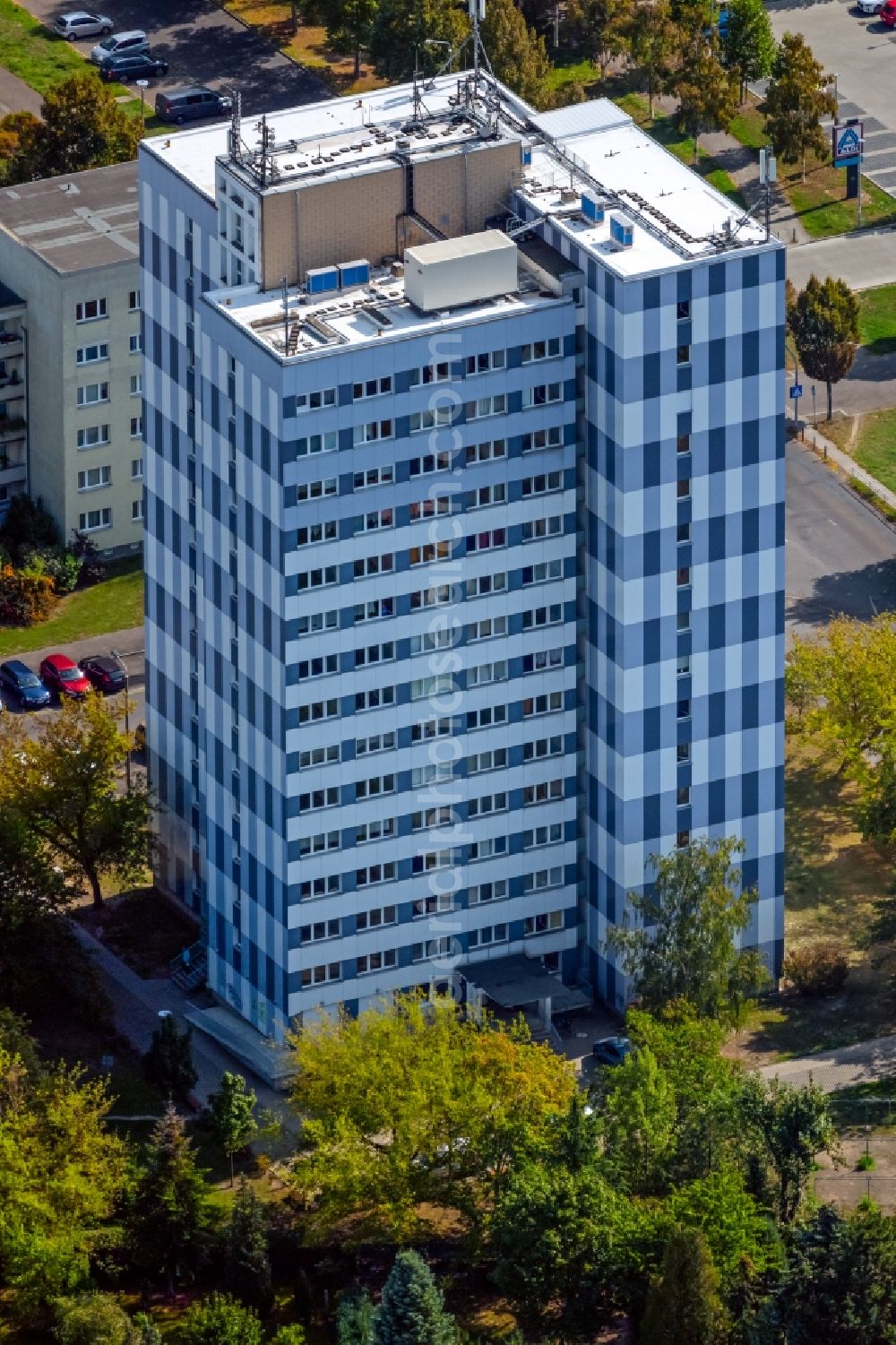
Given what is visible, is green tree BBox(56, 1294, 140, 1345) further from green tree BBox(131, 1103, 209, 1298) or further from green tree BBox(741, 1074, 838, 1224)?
green tree BBox(741, 1074, 838, 1224)

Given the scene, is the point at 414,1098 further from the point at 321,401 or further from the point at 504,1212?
the point at 321,401

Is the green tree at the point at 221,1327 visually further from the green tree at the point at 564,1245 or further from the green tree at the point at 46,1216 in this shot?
the green tree at the point at 564,1245

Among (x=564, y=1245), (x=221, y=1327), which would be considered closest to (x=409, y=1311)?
(x=564, y=1245)

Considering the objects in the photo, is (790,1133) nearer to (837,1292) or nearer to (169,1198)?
(837,1292)

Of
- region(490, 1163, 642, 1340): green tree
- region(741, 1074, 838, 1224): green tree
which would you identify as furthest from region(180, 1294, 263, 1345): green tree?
region(741, 1074, 838, 1224): green tree

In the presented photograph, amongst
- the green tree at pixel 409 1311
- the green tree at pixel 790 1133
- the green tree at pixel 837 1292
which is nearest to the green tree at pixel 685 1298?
the green tree at pixel 837 1292

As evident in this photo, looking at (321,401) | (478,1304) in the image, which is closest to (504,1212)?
(478,1304)

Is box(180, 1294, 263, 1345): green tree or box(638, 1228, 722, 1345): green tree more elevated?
box(638, 1228, 722, 1345): green tree
